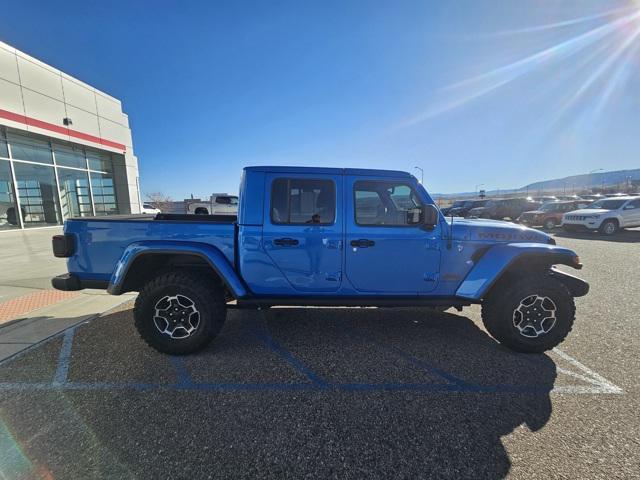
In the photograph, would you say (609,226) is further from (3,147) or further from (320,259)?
(3,147)

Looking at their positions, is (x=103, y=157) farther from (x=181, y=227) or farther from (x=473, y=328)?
(x=473, y=328)

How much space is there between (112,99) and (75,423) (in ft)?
62.0

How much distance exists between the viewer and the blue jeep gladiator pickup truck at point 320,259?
120 inches

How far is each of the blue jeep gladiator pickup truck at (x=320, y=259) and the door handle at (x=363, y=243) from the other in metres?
0.01

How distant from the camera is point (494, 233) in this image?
323 centimetres

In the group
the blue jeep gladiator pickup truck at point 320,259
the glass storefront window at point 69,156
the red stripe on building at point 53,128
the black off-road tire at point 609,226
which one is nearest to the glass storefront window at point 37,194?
the glass storefront window at point 69,156

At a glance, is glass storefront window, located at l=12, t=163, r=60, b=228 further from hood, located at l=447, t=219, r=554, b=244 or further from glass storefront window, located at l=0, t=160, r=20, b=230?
hood, located at l=447, t=219, r=554, b=244

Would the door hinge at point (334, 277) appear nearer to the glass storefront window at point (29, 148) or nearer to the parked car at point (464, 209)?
the glass storefront window at point (29, 148)

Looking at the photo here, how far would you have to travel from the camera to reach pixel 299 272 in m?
3.11

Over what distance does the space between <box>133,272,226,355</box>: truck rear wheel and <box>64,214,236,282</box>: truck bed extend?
0.43 meters

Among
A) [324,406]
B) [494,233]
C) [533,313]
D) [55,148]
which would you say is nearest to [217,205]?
[55,148]

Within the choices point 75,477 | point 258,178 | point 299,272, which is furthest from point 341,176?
point 75,477

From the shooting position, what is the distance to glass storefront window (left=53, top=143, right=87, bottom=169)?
1337cm

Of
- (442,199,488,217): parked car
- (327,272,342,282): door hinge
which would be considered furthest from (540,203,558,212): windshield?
(327,272,342,282): door hinge
